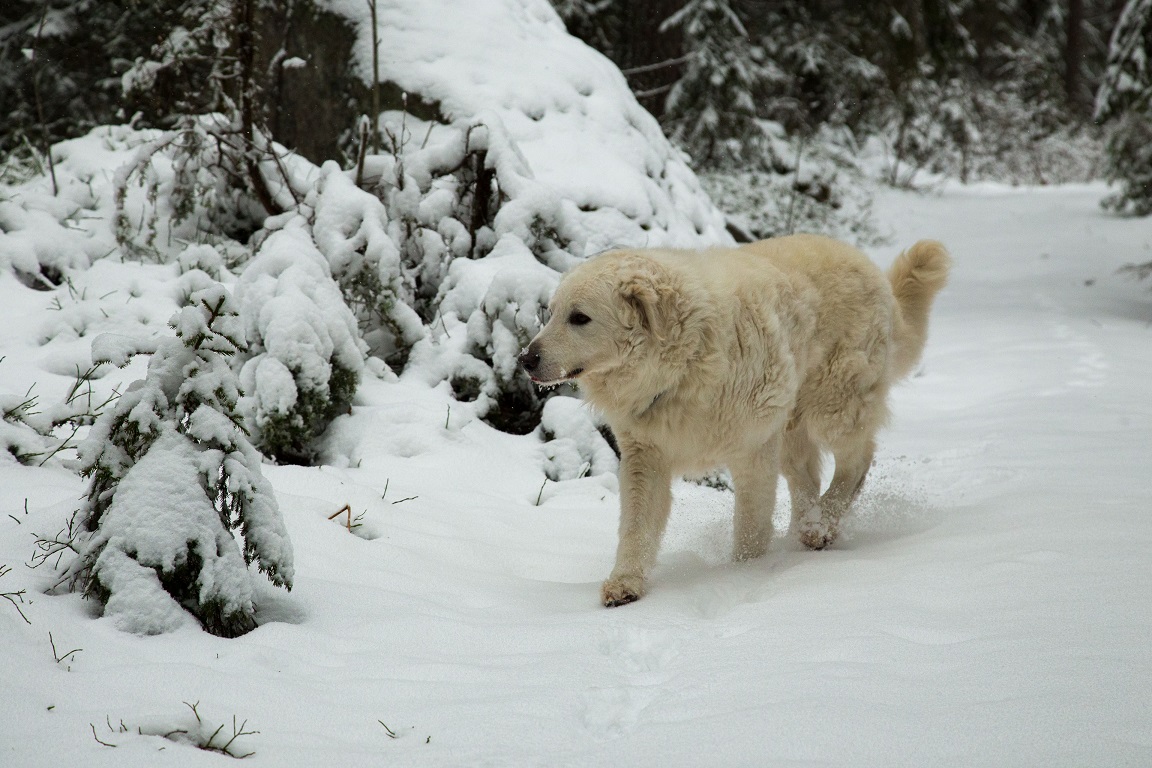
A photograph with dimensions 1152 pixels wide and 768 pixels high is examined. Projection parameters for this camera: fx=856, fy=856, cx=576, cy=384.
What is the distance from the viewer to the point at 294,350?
4875 mm

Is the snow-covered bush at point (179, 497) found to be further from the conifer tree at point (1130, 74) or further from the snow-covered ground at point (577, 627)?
the conifer tree at point (1130, 74)

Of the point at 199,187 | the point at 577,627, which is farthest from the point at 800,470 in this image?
the point at 199,187

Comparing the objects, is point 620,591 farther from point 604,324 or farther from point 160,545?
point 160,545

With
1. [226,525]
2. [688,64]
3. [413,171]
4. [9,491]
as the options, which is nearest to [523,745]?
[226,525]

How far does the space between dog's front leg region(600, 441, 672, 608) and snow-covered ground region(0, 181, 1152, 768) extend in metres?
0.15

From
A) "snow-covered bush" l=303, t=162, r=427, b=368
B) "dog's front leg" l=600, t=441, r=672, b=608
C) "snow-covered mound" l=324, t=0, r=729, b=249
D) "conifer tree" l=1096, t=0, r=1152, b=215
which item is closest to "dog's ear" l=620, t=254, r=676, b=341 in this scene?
"dog's front leg" l=600, t=441, r=672, b=608

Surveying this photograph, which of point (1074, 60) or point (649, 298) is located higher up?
point (649, 298)

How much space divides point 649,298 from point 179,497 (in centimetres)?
211

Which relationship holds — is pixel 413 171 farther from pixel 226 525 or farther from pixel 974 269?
pixel 974 269

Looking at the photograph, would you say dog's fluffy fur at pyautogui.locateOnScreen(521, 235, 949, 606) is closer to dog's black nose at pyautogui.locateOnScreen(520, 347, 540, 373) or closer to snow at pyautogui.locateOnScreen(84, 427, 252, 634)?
dog's black nose at pyautogui.locateOnScreen(520, 347, 540, 373)

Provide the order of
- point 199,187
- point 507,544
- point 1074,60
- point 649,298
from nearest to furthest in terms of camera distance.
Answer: point 649,298 → point 507,544 → point 199,187 → point 1074,60

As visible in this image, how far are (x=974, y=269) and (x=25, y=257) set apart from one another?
13.9 m

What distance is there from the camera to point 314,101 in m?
7.90

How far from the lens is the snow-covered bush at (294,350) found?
480 cm
